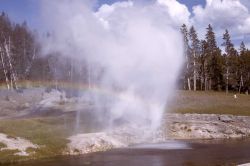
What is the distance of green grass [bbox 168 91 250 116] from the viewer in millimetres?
82875

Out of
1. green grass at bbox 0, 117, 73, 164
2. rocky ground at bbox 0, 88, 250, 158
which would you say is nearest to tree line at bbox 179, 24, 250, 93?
rocky ground at bbox 0, 88, 250, 158

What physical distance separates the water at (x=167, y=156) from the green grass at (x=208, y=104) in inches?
893

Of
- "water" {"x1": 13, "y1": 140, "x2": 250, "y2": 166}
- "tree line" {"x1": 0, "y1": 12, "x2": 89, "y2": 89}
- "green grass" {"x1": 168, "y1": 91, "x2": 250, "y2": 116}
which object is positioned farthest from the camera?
"tree line" {"x1": 0, "y1": 12, "x2": 89, "y2": 89}

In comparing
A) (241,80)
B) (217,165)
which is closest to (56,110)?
(217,165)

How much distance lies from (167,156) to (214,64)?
304 feet

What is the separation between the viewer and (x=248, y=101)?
324 ft

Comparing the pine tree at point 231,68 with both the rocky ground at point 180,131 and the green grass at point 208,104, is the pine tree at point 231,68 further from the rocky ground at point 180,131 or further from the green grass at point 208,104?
the rocky ground at point 180,131

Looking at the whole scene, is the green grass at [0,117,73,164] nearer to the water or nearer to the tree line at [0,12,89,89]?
the water

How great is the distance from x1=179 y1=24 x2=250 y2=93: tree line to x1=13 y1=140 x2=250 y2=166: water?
7179cm

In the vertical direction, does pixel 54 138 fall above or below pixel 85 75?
below

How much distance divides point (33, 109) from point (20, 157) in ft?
153

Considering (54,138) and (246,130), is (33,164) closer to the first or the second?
(54,138)

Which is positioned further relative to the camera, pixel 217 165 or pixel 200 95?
pixel 200 95

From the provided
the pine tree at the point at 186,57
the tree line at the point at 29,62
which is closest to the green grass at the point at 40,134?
the tree line at the point at 29,62
